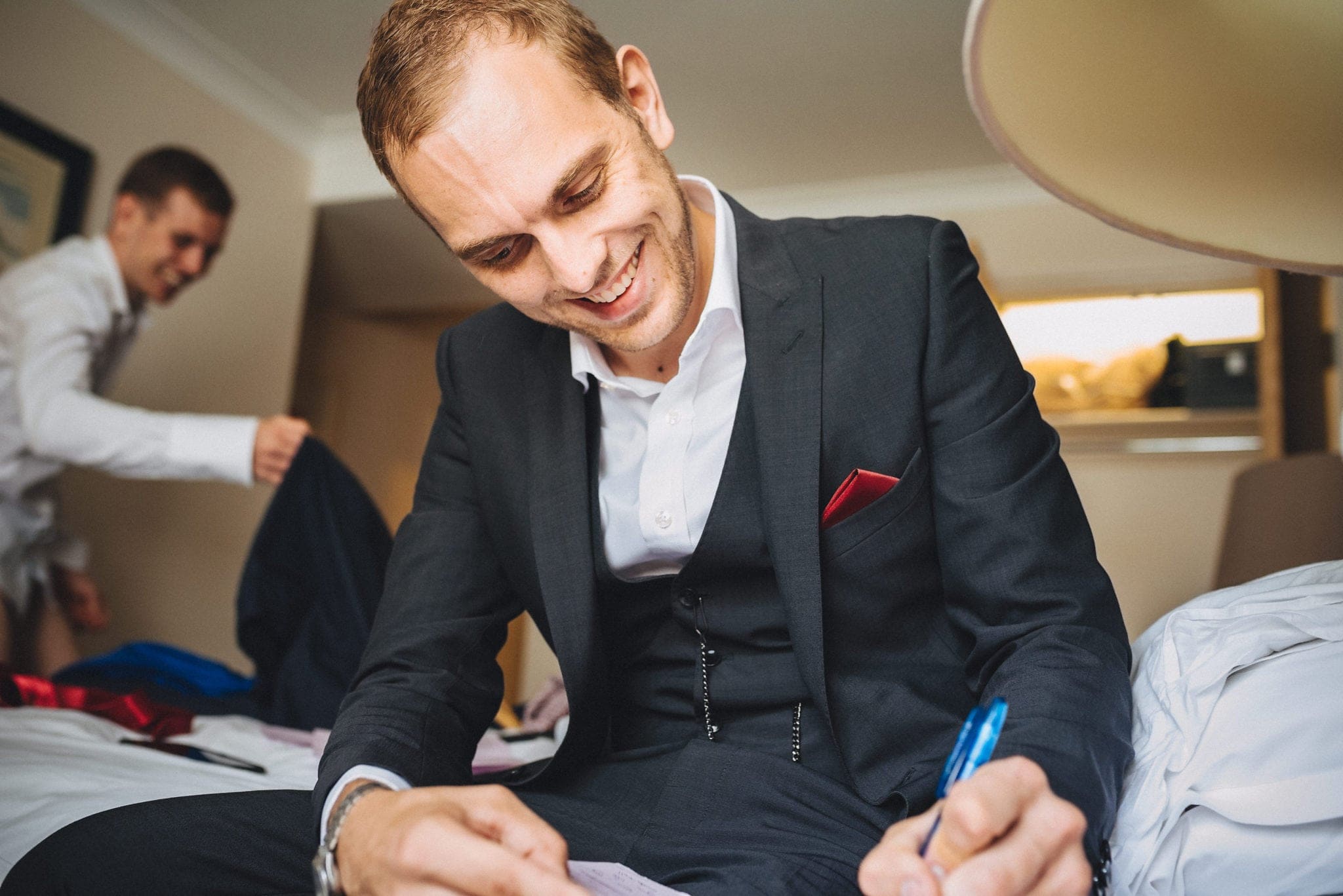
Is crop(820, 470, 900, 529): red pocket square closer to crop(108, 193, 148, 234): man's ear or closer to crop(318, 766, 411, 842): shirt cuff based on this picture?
crop(318, 766, 411, 842): shirt cuff

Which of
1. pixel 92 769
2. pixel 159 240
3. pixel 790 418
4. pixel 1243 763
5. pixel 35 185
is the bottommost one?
pixel 92 769

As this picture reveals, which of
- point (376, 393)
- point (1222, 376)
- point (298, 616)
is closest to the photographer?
point (298, 616)

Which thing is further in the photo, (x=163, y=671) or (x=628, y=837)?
(x=163, y=671)

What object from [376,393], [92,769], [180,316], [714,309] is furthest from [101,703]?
[376,393]

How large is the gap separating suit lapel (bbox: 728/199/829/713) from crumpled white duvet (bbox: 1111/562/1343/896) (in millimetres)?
269

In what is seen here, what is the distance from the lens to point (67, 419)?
259cm

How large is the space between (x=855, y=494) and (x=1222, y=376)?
3831 millimetres

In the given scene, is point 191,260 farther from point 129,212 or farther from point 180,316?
point 180,316

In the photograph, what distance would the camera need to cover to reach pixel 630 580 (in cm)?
106

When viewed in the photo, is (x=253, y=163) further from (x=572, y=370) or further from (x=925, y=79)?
(x=572, y=370)

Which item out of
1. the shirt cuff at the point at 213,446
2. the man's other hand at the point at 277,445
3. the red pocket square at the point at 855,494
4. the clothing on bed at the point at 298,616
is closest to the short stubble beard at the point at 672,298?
the red pocket square at the point at 855,494

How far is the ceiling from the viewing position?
3.51m

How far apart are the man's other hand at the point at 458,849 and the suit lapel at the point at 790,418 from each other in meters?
0.32

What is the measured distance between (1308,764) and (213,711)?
6.14 feet
